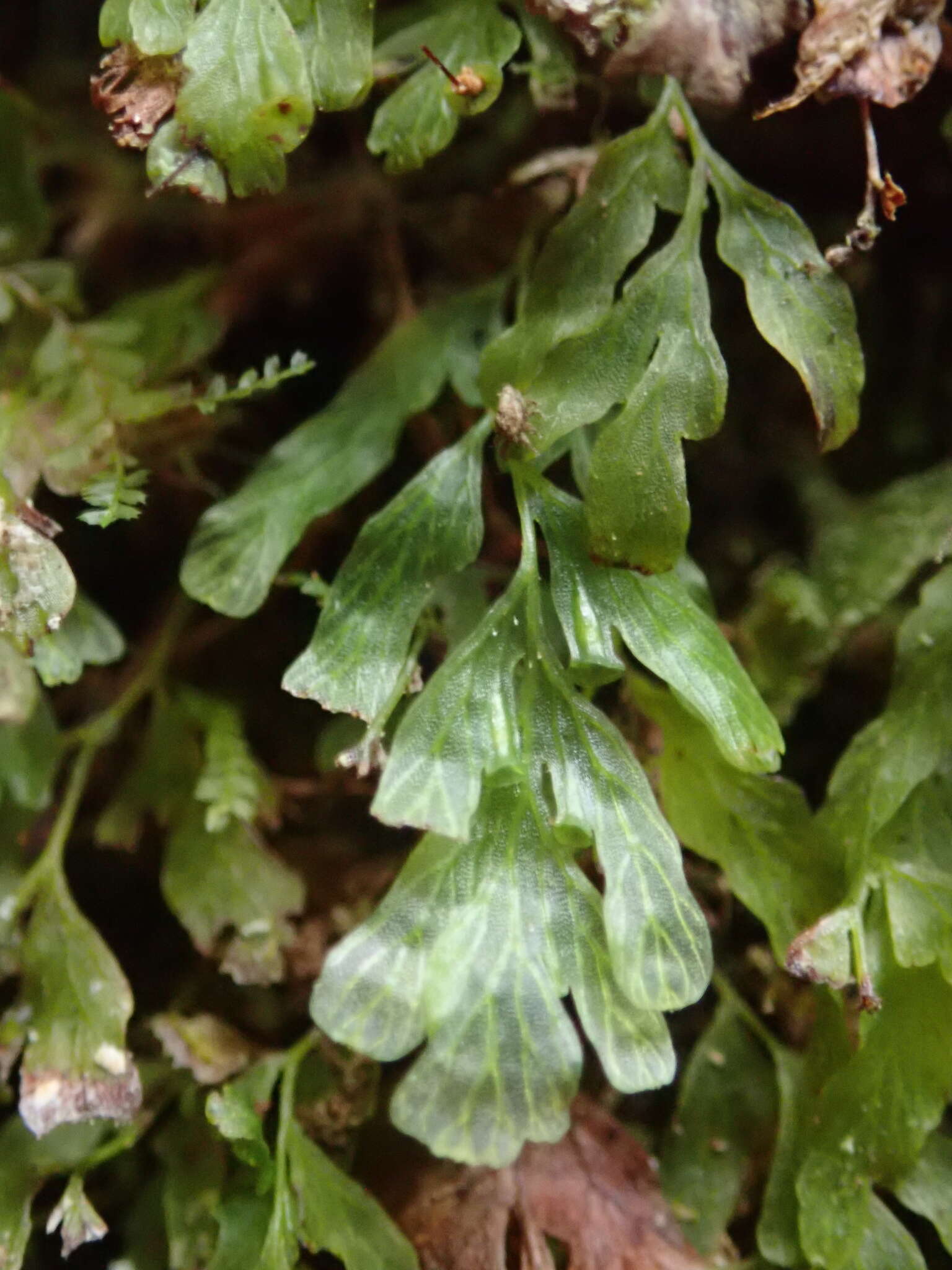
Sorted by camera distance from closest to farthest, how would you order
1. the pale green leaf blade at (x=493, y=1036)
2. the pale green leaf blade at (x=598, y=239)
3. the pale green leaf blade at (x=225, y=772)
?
the pale green leaf blade at (x=493, y=1036) → the pale green leaf blade at (x=598, y=239) → the pale green leaf blade at (x=225, y=772)

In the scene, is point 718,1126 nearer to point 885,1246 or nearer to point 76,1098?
point 885,1246

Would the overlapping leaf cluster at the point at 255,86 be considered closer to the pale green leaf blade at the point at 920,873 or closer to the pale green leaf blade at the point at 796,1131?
the pale green leaf blade at the point at 920,873

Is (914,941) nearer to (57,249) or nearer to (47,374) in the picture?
(47,374)

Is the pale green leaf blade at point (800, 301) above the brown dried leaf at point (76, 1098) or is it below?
above

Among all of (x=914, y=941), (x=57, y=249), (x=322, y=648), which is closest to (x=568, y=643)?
(x=322, y=648)

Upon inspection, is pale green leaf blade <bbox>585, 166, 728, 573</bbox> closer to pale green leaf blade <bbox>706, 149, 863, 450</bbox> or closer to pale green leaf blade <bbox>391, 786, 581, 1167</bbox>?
pale green leaf blade <bbox>706, 149, 863, 450</bbox>

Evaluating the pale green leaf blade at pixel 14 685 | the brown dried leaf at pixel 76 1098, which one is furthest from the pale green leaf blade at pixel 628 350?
the brown dried leaf at pixel 76 1098

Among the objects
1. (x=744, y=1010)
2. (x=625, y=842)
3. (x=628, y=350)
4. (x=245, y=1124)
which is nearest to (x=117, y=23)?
(x=628, y=350)
